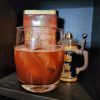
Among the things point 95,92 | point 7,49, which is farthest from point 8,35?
point 95,92

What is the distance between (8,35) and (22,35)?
8 cm

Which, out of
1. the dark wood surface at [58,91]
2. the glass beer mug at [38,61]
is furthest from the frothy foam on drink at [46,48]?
the dark wood surface at [58,91]

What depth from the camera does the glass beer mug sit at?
0.51 m

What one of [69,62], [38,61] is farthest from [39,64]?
A: [69,62]

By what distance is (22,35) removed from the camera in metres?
0.56

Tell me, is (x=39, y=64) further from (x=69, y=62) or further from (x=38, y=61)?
(x=69, y=62)

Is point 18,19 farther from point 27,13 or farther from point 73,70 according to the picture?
point 73,70

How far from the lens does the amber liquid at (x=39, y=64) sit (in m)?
0.51

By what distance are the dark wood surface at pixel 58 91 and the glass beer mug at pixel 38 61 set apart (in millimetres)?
16

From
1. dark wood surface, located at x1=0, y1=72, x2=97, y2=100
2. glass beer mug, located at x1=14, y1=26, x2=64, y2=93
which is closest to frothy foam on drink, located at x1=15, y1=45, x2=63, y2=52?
glass beer mug, located at x1=14, y1=26, x2=64, y2=93

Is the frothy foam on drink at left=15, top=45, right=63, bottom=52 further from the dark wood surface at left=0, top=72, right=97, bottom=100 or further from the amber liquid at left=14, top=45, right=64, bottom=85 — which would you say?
the dark wood surface at left=0, top=72, right=97, bottom=100

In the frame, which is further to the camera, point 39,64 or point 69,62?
point 69,62

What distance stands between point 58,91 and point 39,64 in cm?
9

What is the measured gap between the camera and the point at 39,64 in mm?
510
